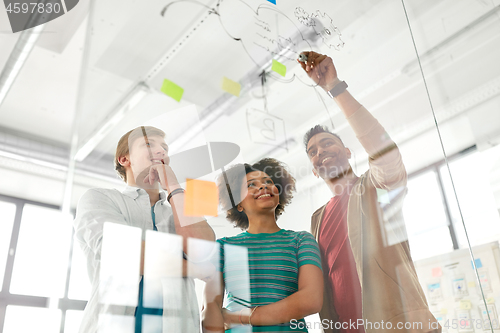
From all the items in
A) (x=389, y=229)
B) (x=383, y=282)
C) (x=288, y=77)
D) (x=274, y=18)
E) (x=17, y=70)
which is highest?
(x=17, y=70)

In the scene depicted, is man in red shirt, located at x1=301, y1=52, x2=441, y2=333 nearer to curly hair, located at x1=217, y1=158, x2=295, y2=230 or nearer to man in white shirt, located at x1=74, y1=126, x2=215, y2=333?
curly hair, located at x1=217, y1=158, x2=295, y2=230

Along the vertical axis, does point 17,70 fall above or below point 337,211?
above

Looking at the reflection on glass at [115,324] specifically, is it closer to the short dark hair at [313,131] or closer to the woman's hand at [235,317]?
the woman's hand at [235,317]

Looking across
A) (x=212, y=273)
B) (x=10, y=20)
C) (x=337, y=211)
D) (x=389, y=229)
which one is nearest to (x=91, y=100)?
(x=10, y=20)

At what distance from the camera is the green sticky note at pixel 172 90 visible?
153cm

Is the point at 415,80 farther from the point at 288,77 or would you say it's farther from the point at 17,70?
the point at 17,70

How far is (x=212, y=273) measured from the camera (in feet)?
3.59

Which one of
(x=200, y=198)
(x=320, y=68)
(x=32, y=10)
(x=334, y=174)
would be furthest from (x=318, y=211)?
(x=32, y=10)

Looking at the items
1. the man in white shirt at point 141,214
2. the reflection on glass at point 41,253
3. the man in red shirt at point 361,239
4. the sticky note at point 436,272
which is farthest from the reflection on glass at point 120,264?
the sticky note at point 436,272

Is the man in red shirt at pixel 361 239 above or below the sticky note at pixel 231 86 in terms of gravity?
below

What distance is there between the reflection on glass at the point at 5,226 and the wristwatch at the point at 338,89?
1184 millimetres

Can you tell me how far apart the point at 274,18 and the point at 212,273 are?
95cm

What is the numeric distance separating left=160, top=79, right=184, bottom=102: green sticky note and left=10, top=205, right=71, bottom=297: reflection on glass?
58 cm

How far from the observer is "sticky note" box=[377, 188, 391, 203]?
1268 mm
